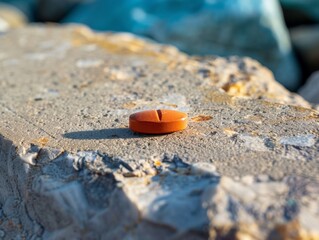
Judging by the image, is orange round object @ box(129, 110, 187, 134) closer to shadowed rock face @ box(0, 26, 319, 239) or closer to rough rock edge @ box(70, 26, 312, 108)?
shadowed rock face @ box(0, 26, 319, 239)

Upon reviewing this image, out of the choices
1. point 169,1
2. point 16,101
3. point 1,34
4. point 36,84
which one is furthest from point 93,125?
point 169,1

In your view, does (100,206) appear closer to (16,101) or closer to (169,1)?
(16,101)

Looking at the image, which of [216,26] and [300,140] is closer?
[300,140]

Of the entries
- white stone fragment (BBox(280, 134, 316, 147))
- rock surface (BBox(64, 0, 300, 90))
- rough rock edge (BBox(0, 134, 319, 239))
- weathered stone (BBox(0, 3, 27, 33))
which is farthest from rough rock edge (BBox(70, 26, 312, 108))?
weathered stone (BBox(0, 3, 27, 33))

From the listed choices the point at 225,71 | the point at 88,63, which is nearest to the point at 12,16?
the point at 88,63

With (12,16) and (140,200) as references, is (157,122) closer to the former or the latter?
(140,200)

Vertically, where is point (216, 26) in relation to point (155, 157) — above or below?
below

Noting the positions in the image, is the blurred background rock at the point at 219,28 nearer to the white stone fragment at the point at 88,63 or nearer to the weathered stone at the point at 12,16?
the weathered stone at the point at 12,16
